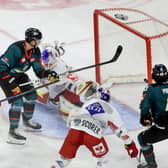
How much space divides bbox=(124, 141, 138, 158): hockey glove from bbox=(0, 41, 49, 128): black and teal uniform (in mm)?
806

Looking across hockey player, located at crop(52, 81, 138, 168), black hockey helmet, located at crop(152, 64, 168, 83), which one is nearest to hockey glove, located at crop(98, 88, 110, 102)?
hockey player, located at crop(52, 81, 138, 168)

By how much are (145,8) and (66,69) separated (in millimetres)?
2347

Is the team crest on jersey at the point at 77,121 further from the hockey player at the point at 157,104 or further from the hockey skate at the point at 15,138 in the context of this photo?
the hockey skate at the point at 15,138

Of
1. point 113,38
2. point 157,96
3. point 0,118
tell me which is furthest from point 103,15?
point 157,96

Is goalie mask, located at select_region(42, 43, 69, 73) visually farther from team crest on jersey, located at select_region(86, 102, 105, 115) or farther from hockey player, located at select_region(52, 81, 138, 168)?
team crest on jersey, located at select_region(86, 102, 105, 115)

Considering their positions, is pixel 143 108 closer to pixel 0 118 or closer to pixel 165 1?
pixel 0 118

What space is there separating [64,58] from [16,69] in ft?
5.25

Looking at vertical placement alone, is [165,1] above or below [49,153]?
above

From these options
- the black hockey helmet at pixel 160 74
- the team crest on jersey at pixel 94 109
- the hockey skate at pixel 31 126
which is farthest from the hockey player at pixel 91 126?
the hockey skate at pixel 31 126

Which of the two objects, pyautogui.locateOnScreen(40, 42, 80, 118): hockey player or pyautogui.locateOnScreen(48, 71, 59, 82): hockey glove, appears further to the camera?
pyautogui.locateOnScreen(40, 42, 80, 118): hockey player

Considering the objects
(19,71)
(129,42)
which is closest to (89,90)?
(19,71)

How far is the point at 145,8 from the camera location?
727cm

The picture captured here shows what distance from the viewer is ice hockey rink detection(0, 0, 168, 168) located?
4.75 meters

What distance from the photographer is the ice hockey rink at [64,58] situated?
187 inches
